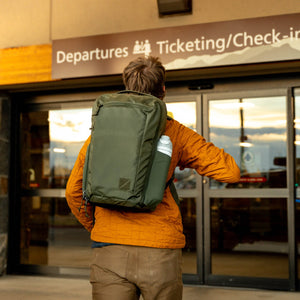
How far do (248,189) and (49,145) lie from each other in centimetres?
258

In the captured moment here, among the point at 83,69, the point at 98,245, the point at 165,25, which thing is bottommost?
the point at 98,245

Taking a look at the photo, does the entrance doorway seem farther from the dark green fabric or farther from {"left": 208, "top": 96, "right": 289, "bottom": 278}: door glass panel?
the dark green fabric

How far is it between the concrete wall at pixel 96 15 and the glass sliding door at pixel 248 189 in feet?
2.88

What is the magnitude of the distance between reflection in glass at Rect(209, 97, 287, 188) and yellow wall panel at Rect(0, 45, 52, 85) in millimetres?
1852

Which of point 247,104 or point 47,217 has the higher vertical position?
point 247,104

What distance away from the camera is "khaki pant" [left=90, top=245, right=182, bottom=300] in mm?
1824

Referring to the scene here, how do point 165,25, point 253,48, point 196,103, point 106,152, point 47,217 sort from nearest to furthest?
point 106,152
point 253,48
point 165,25
point 196,103
point 47,217

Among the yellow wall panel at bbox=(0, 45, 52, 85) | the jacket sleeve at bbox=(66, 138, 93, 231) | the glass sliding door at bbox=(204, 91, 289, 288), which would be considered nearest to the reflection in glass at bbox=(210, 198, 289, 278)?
the glass sliding door at bbox=(204, 91, 289, 288)

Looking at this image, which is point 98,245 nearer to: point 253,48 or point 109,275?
point 109,275

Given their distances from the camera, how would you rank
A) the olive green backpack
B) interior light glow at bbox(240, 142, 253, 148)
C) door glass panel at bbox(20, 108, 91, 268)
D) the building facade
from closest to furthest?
the olive green backpack
the building facade
interior light glow at bbox(240, 142, 253, 148)
door glass panel at bbox(20, 108, 91, 268)

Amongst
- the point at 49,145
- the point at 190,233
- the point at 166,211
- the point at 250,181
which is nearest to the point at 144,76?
the point at 166,211

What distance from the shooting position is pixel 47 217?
6.21 m

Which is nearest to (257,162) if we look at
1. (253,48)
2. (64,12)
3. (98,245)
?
(253,48)

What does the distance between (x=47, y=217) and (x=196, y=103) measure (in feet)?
8.37
